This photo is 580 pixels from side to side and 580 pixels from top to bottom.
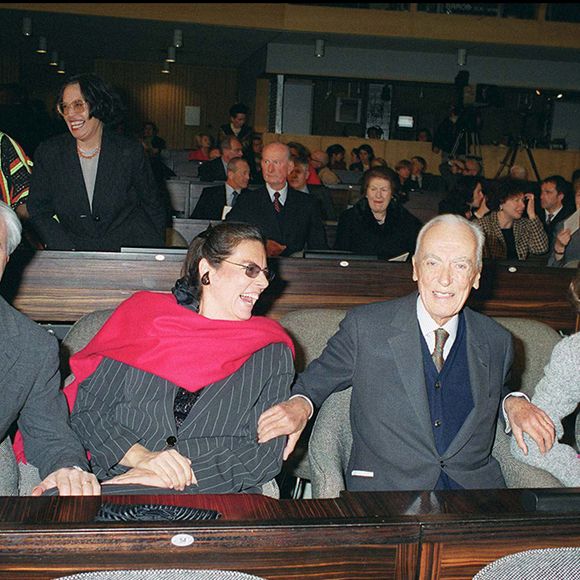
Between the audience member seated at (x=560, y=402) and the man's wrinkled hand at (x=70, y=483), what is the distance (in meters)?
1.05

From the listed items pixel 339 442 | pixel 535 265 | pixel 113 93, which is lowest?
pixel 339 442

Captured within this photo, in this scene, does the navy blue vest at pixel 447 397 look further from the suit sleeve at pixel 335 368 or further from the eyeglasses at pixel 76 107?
the eyeglasses at pixel 76 107

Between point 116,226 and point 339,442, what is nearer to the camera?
point 339,442

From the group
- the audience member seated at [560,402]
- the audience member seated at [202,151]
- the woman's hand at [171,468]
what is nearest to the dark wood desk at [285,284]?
the woman's hand at [171,468]

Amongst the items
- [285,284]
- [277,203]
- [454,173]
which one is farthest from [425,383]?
[454,173]

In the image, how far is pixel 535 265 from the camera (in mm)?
3533

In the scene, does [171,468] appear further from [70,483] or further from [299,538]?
[299,538]

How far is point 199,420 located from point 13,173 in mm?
1666

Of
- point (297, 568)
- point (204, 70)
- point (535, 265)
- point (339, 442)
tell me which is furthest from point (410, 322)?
point (204, 70)

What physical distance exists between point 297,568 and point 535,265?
2702 millimetres

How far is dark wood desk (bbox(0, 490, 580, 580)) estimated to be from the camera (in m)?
1.06

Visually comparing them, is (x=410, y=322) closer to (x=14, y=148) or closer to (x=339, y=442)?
(x=339, y=442)

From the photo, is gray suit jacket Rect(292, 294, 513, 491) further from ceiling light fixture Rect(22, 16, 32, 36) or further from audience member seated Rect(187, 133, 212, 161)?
ceiling light fixture Rect(22, 16, 32, 36)

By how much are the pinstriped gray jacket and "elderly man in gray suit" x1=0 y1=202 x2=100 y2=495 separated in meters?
0.13
